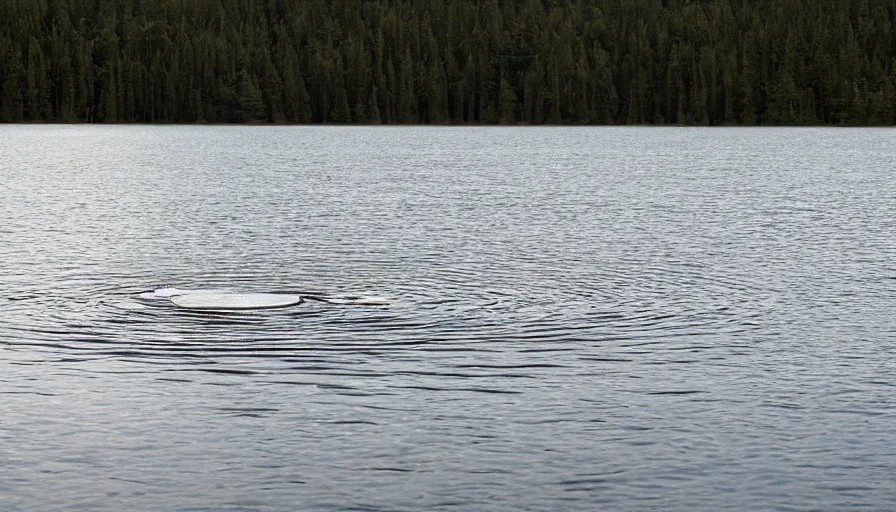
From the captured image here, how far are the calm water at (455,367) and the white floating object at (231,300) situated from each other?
68 centimetres

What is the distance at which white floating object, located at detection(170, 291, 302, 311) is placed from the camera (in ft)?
83.4

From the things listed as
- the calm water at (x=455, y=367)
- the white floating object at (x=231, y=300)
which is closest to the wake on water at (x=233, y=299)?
the white floating object at (x=231, y=300)

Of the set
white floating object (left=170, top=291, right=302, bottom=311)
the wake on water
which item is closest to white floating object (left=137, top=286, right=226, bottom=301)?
the wake on water

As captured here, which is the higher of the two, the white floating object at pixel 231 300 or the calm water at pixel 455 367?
the white floating object at pixel 231 300

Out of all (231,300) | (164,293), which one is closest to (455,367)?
(231,300)

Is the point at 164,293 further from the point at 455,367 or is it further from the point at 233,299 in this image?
the point at 455,367

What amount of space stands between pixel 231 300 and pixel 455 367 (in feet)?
23.8

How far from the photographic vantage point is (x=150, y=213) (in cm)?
4906

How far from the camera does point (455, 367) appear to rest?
20.1m

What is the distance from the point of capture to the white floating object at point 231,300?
25.4 meters

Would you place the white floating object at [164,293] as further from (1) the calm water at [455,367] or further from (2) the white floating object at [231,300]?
(1) the calm water at [455,367]

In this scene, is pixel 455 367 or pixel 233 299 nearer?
pixel 455 367

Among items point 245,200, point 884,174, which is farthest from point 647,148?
point 245,200

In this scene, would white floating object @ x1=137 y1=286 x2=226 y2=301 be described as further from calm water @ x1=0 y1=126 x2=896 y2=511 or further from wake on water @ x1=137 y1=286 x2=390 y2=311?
calm water @ x1=0 y1=126 x2=896 y2=511
